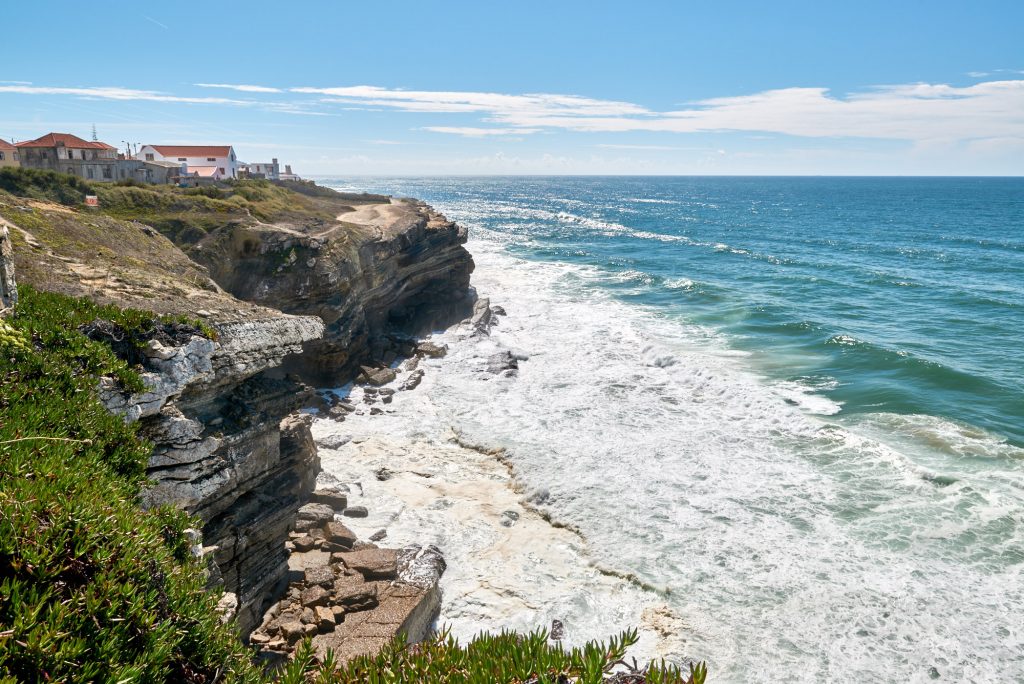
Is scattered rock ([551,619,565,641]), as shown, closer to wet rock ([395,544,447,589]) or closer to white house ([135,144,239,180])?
wet rock ([395,544,447,589])

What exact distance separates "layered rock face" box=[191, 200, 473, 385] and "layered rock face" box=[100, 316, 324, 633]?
13.5 meters

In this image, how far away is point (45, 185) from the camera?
35.6 meters

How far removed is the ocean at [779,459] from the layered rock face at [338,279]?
4.63 metres

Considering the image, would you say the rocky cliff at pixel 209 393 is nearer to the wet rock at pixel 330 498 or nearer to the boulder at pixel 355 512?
the wet rock at pixel 330 498

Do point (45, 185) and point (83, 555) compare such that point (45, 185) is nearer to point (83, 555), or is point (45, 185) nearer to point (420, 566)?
→ point (420, 566)

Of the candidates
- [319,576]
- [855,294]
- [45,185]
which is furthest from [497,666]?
[855,294]

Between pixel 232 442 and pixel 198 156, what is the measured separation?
82836 mm

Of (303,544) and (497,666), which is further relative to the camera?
(303,544)

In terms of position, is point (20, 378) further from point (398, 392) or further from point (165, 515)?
point (398, 392)

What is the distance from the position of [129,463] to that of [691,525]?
46.2 ft

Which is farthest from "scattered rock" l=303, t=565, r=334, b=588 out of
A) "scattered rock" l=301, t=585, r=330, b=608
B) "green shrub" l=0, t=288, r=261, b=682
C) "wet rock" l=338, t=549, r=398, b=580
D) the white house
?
the white house

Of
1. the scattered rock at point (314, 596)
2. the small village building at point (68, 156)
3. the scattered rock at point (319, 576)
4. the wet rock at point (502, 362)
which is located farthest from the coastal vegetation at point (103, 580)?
the small village building at point (68, 156)

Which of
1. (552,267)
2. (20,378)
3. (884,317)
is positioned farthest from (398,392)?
(552,267)

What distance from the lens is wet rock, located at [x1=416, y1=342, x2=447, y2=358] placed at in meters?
33.9
